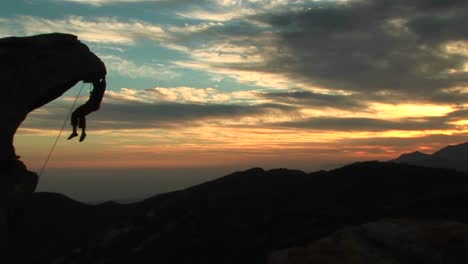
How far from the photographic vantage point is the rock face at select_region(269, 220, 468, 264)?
1679 inches

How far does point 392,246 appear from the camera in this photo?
1783 inches

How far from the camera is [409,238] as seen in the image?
45438 millimetres

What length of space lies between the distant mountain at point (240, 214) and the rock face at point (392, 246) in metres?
20.7

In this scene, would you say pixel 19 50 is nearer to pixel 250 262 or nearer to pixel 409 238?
A: pixel 409 238

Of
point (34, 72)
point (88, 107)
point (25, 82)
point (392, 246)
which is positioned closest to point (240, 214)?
point (392, 246)

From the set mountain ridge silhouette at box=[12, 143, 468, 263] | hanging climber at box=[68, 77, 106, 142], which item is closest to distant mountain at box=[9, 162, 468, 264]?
mountain ridge silhouette at box=[12, 143, 468, 263]

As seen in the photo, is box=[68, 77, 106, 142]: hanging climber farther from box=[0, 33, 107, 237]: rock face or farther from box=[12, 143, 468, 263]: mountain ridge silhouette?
box=[12, 143, 468, 263]: mountain ridge silhouette

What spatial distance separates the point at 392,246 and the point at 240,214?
67132mm

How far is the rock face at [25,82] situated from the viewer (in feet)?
70.1

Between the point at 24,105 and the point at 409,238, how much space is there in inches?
1466

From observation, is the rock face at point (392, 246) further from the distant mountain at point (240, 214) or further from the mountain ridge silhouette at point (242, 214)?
the mountain ridge silhouette at point (242, 214)

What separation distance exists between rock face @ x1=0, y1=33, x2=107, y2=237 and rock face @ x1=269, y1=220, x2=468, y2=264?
93.3 ft

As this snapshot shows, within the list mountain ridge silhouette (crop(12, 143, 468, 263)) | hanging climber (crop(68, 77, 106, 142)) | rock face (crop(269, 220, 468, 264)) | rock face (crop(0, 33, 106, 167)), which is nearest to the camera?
rock face (crop(0, 33, 106, 167))

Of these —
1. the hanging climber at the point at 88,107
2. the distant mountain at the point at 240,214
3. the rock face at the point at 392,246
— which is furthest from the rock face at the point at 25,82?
the distant mountain at the point at 240,214
